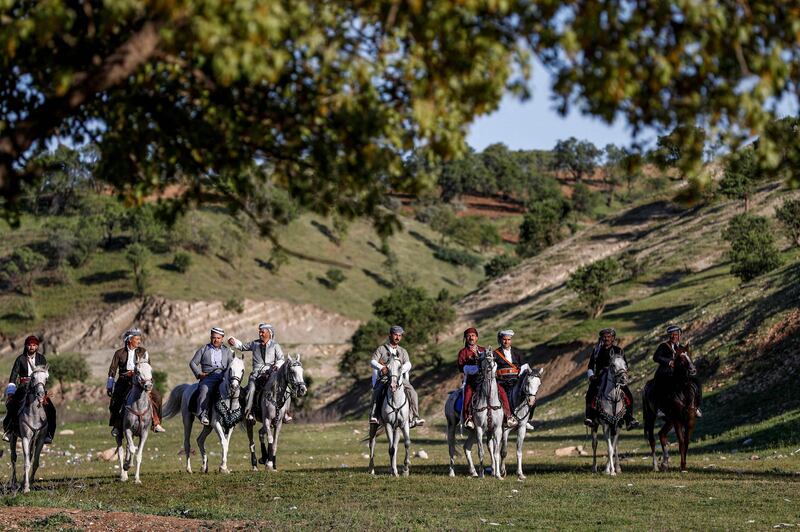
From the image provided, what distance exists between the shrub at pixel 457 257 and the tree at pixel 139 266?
54972 mm

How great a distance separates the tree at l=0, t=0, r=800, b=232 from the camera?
10.2m

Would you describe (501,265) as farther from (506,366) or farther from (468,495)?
(468,495)

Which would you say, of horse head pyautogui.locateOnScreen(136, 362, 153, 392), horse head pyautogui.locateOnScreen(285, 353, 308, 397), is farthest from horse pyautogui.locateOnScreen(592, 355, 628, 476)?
horse head pyautogui.locateOnScreen(136, 362, 153, 392)

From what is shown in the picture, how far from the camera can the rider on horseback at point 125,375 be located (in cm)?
2358

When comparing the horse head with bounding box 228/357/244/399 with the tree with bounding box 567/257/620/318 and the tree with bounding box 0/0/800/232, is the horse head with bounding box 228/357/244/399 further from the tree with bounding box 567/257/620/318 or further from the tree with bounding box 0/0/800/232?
the tree with bounding box 567/257/620/318

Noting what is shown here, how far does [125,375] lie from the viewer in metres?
23.7

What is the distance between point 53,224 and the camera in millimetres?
125812

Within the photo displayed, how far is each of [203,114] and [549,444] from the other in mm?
29969

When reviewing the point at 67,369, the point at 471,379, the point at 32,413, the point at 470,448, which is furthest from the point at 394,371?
the point at 67,369

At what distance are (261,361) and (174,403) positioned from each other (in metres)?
2.59

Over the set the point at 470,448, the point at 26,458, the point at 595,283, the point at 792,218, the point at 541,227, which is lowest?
the point at 470,448

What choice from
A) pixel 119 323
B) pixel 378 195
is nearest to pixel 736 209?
pixel 119 323

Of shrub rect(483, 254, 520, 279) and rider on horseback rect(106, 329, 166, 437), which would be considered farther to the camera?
shrub rect(483, 254, 520, 279)

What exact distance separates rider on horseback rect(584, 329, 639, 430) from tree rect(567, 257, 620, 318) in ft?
165
